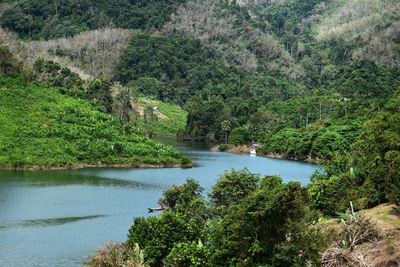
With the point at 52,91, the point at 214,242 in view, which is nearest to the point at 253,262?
the point at 214,242

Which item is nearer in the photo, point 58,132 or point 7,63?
point 58,132

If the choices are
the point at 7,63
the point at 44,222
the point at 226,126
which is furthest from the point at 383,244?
the point at 226,126

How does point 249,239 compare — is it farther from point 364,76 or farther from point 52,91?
point 364,76

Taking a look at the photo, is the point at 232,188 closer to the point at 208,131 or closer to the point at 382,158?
the point at 382,158

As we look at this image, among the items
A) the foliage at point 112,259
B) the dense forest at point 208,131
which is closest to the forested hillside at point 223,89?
the dense forest at point 208,131

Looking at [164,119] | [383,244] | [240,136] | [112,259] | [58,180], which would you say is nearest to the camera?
[112,259]

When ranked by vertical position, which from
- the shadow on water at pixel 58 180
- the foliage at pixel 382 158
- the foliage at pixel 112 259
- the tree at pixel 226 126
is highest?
the tree at pixel 226 126

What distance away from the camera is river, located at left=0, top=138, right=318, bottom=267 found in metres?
33.4

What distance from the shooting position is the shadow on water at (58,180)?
181 ft

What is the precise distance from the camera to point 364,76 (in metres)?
162

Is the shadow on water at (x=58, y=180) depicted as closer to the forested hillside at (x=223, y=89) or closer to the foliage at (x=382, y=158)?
the foliage at (x=382, y=158)

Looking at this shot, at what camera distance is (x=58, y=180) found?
189ft

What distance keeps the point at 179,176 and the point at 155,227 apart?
1474 inches

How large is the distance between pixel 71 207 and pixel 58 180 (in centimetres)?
1331
